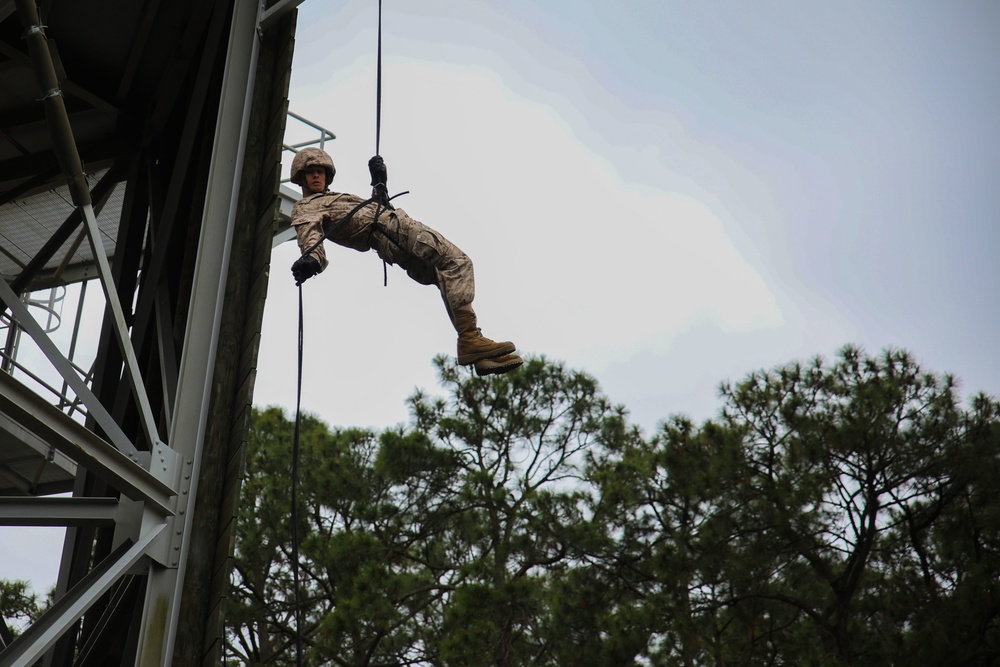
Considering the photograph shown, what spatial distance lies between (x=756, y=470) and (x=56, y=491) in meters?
9.02

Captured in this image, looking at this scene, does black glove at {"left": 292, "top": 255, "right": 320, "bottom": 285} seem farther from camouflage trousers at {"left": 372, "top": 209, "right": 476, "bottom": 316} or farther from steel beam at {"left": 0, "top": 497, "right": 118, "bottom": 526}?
steel beam at {"left": 0, "top": 497, "right": 118, "bottom": 526}

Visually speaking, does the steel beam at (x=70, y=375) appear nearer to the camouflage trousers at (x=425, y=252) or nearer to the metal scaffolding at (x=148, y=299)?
the metal scaffolding at (x=148, y=299)

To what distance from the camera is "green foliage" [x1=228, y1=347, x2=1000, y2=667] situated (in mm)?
13070

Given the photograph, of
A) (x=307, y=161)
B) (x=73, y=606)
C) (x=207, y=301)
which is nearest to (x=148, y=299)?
(x=207, y=301)

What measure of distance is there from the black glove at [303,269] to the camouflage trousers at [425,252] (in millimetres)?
768

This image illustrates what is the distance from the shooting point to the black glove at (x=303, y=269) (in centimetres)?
553

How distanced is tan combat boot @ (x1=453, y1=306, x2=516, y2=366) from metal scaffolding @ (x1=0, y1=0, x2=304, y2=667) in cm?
123

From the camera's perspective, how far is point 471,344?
20.1 feet

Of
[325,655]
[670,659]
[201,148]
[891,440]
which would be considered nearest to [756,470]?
[891,440]

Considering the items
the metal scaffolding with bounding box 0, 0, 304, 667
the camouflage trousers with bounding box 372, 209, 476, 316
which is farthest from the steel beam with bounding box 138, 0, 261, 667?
the camouflage trousers with bounding box 372, 209, 476, 316

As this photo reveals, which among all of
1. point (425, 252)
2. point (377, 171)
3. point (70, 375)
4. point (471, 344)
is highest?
point (377, 171)

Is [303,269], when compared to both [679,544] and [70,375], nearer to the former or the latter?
[70,375]

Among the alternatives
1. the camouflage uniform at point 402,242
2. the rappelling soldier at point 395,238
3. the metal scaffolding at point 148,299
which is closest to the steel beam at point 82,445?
the metal scaffolding at point 148,299

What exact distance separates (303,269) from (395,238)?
0.92 m
